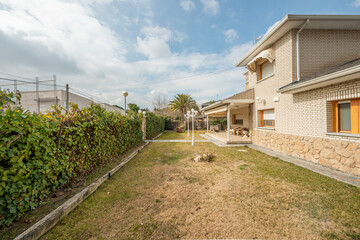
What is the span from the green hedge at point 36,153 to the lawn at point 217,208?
2.58ft

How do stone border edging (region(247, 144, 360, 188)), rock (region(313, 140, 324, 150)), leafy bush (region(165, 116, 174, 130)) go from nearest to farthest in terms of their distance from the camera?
stone border edging (region(247, 144, 360, 188)) < rock (region(313, 140, 324, 150)) < leafy bush (region(165, 116, 174, 130))

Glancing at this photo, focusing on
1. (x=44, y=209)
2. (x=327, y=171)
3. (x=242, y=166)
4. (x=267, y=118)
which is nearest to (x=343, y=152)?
(x=327, y=171)

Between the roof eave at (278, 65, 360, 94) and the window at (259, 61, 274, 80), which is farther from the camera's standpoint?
the window at (259, 61, 274, 80)

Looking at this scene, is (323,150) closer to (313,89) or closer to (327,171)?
(327,171)

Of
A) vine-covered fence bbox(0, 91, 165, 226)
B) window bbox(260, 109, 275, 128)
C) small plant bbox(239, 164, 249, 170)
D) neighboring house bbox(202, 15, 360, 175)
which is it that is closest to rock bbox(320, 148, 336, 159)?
neighboring house bbox(202, 15, 360, 175)

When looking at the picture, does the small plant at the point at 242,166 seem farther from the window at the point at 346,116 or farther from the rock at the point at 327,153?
the window at the point at 346,116

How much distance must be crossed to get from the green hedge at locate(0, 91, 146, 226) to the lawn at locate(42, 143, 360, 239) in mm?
786

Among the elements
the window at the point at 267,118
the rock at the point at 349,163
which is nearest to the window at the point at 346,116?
the rock at the point at 349,163

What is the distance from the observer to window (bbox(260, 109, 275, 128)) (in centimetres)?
888

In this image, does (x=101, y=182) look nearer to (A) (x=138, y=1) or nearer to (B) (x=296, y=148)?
(B) (x=296, y=148)

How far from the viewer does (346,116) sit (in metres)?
5.25

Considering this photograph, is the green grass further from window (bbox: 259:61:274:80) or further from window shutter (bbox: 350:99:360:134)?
window (bbox: 259:61:274:80)

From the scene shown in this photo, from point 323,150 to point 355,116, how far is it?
5.12 feet

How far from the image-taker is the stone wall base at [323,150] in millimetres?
4746
